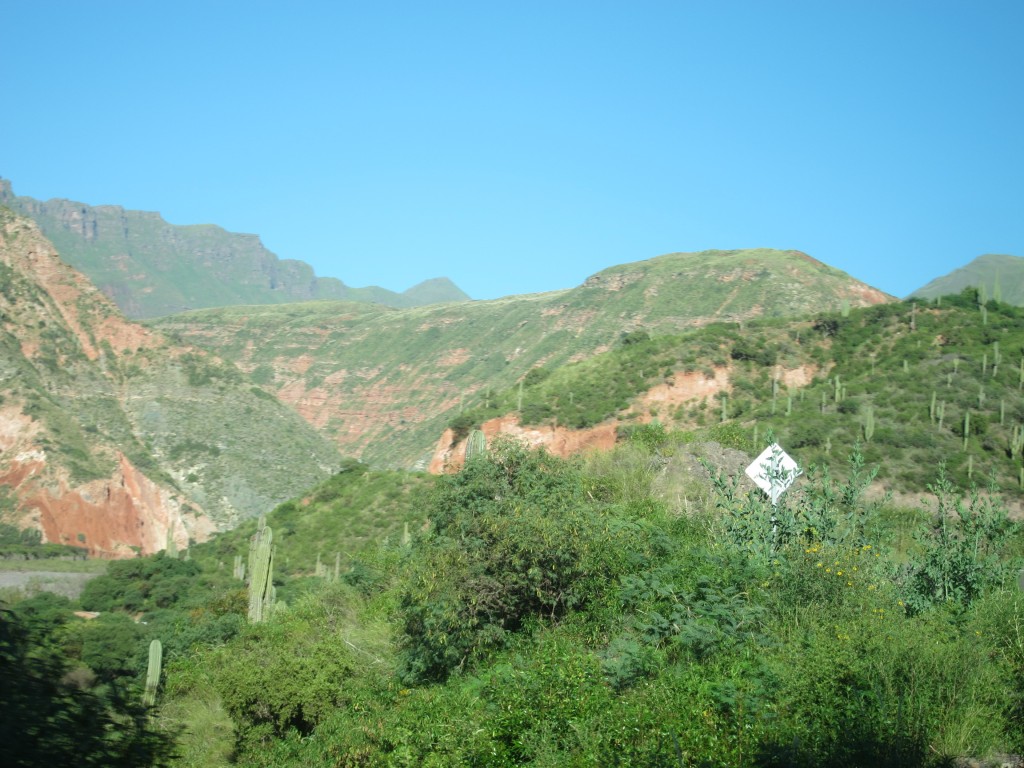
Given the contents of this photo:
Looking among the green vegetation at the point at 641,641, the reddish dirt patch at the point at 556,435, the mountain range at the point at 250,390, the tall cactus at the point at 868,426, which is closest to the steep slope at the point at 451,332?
the mountain range at the point at 250,390

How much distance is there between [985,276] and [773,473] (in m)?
166

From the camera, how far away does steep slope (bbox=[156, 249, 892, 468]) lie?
9250 centimetres

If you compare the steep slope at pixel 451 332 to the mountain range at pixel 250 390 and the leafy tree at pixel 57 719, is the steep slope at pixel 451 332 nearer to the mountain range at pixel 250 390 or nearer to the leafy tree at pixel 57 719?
the mountain range at pixel 250 390

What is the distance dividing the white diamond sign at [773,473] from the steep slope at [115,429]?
55.1 meters

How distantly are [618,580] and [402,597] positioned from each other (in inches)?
153

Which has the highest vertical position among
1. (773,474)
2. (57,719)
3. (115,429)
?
(773,474)

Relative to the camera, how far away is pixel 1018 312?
173ft

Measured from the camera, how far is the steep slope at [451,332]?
92.5 m

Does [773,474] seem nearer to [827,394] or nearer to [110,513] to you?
[827,394]

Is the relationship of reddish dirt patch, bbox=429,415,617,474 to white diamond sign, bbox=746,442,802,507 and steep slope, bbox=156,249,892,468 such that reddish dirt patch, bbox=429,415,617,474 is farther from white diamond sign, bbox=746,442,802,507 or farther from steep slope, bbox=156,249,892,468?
white diamond sign, bbox=746,442,802,507

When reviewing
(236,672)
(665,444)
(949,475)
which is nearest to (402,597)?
(236,672)

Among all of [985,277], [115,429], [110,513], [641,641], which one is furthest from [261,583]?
[985,277]

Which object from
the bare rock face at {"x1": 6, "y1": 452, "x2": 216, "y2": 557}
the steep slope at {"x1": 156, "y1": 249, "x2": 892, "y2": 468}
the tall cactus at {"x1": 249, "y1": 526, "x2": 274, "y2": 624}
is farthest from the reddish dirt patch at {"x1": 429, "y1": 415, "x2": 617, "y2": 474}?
the steep slope at {"x1": 156, "y1": 249, "x2": 892, "y2": 468}

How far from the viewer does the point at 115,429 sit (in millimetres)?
70312
